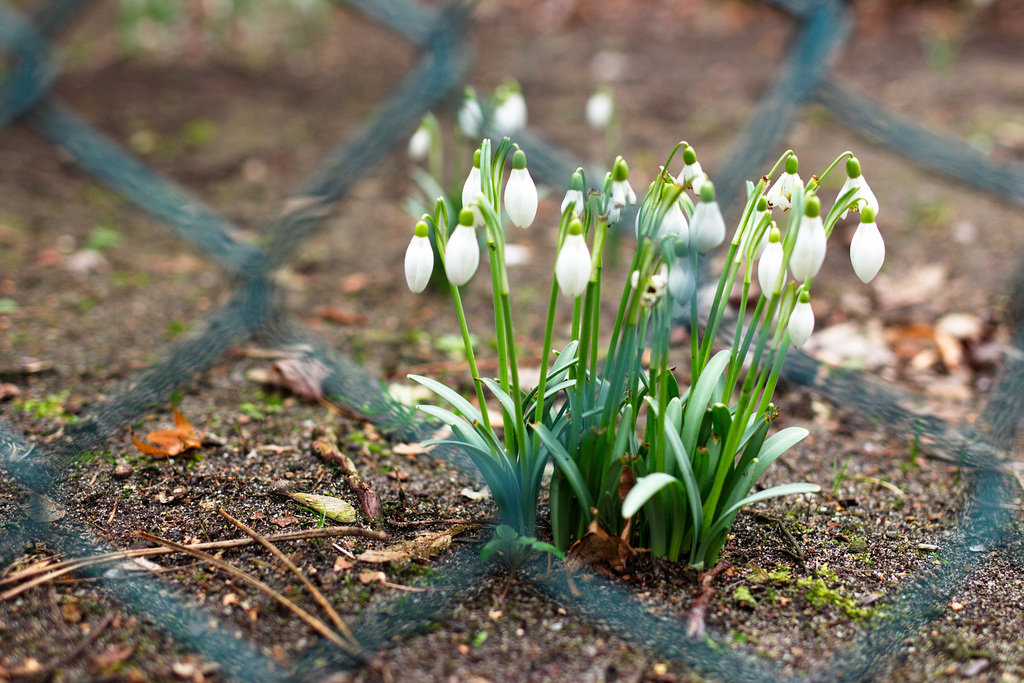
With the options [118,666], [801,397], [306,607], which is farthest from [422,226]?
[801,397]

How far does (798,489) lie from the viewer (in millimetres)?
1022

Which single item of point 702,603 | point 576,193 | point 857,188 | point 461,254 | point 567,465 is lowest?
point 702,603

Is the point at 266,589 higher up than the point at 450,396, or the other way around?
the point at 450,396

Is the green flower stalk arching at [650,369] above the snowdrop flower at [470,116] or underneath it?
underneath

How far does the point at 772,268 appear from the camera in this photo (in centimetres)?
91

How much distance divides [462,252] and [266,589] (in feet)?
1.66

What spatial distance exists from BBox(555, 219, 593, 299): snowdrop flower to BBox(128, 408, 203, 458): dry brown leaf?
2.53 feet

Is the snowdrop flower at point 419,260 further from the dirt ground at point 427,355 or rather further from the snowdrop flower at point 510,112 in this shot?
the snowdrop flower at point 510,112

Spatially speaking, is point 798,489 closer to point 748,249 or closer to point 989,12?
point 748,249

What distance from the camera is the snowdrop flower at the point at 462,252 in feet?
2.89

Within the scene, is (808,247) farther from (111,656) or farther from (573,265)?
(111,656)

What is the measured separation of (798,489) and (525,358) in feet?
3.05

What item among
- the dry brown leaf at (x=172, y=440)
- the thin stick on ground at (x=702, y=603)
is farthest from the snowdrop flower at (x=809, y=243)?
the dry brown leaf at (x=172, y=440)

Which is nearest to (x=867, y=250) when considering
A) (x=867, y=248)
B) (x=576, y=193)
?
(x=867, y=248)
